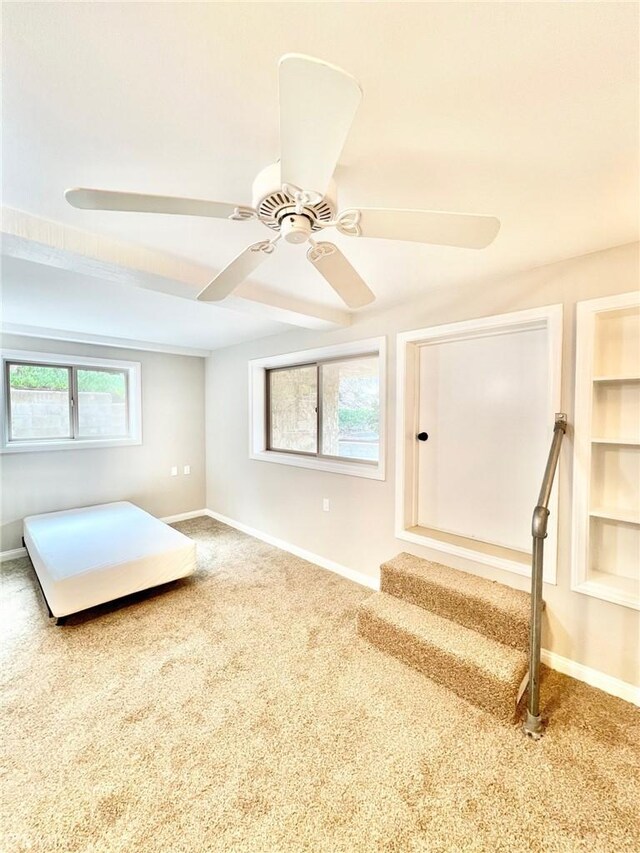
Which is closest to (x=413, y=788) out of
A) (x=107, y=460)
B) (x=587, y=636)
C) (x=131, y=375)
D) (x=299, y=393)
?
(x=587, y=636)

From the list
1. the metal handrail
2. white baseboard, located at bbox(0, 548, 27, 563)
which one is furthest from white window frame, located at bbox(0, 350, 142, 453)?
the metal handrail

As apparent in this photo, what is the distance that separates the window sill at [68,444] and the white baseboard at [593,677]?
453cm

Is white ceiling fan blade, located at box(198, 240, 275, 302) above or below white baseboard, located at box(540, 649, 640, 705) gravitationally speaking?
above

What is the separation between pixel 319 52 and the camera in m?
0.87

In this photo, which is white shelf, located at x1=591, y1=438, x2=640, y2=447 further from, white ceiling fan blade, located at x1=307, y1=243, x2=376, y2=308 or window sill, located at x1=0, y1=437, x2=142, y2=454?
window sill, located at x1=0, y1=437, x2=142, y2=454

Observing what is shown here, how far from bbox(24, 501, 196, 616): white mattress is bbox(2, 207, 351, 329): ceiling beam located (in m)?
1.99

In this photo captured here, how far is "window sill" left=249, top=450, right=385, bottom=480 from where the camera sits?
9.67ft

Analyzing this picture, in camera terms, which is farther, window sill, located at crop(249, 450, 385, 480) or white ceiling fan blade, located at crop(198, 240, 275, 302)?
window sill, located at crop(249, 450, 385, 480)

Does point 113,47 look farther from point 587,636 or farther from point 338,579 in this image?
point 338,579

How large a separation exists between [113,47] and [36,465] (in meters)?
4.07

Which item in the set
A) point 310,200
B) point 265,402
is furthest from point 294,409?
point 310,200

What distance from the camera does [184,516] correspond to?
15.8 feet

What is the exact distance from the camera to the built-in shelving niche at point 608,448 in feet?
6.00

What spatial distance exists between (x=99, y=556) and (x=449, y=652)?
253cm
